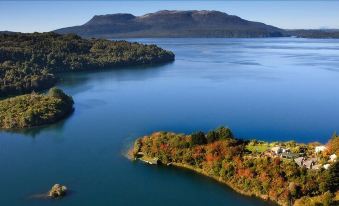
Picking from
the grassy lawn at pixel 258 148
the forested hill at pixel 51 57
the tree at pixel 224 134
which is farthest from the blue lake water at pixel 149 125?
the forested hill at pixel 51 57

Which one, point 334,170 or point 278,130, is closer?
point 334,170

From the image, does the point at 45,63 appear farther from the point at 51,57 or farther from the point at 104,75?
the point at 104,75

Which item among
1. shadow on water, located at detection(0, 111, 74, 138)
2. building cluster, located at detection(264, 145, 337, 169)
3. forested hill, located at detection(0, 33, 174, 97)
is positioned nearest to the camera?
building cluster, located at detection(264, 145, 337, 169)

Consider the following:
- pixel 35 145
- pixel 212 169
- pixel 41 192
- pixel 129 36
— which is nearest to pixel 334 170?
pixel 212 169

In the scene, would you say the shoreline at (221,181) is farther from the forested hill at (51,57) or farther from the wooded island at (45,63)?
the forested hill at (51,57)

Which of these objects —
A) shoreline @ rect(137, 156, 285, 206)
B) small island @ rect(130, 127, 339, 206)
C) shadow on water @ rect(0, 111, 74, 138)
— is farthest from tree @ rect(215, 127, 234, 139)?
shadow on water @ rect(0, 111, 74, 138)

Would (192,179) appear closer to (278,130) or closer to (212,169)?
(212,169)

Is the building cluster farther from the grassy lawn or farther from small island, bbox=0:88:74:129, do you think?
small island, bbox=0:88:74:129

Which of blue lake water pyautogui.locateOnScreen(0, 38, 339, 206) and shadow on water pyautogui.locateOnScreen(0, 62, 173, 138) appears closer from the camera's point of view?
blue lake water pyautogui.locateOnScreen(0, 38, 339, 206)
